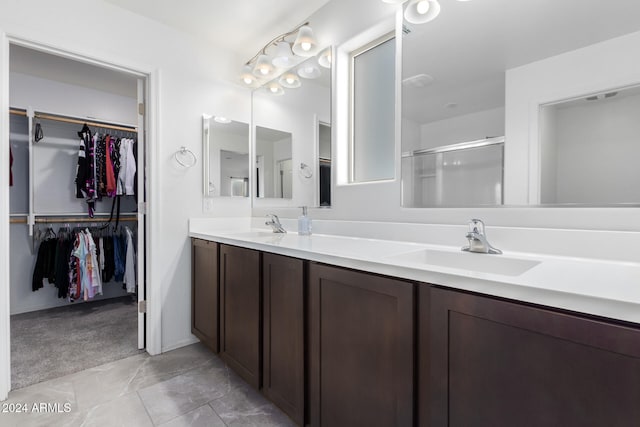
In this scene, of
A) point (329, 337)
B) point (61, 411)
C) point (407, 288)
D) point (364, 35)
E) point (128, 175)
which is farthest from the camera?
point (128, 175)

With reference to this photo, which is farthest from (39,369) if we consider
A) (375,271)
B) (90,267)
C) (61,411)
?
(375,271)

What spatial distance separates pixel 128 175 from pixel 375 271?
335cm

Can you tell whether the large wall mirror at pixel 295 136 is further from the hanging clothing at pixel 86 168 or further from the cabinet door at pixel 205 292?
the hanging clothing at pixel 86 168

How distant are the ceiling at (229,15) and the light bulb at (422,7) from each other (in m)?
0.74

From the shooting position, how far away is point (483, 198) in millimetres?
1316

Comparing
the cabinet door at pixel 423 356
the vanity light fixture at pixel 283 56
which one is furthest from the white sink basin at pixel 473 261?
the vanity light fixture at pixel 283 56

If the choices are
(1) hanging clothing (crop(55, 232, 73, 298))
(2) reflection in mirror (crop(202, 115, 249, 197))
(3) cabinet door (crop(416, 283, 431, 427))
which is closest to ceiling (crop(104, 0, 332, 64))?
(2) reflection in mirror (crop(202, 115, 249, 197))

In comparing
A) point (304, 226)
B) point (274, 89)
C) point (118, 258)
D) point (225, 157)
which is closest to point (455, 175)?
point (304, 226)

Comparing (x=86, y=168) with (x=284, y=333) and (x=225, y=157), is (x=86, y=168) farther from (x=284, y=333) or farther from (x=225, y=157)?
(x=284, y=333)

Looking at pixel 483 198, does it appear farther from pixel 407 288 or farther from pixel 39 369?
pixel 39 369

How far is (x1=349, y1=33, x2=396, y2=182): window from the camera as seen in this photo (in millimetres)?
1737

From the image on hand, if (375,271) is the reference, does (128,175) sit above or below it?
above

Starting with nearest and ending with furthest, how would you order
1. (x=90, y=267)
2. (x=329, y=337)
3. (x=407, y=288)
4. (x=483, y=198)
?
1. (x=407, y=288)
2. (x=329, y=337)
3. (x=483, y=198)
4. (x=90, y=267)

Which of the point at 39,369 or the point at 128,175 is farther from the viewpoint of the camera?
the point at 128,175
